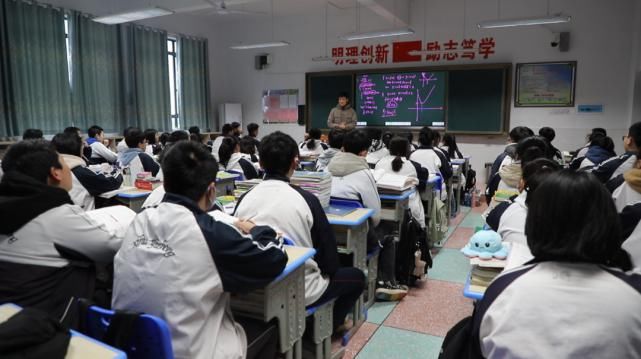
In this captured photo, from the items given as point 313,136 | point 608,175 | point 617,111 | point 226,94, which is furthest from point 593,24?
point 226,94

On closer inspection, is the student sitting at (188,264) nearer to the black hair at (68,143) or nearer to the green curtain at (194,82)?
the black hair at (68,143)

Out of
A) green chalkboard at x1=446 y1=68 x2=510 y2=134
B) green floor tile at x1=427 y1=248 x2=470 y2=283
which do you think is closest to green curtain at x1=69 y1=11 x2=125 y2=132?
green chalkboard at x1=446 y1=68 x2=510 y2=134

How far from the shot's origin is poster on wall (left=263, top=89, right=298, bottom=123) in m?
9.88

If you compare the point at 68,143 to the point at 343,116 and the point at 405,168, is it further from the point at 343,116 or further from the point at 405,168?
the point at 343,116

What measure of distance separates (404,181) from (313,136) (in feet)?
11.7

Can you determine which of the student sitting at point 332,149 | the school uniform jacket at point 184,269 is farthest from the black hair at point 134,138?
the school uniform jacket at point 184,269

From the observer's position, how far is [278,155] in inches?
85.7

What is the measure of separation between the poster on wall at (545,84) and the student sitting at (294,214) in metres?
6.64

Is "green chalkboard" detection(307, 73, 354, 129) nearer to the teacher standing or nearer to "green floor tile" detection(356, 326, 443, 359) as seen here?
the teacher standing

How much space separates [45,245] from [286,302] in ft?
3.05

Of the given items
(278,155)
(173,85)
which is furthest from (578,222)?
(173,85)

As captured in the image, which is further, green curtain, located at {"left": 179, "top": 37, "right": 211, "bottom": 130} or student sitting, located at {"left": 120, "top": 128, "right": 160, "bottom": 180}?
green curtain, located at {"left": 179, "top": 37, "right": 211, "bottom": 130}

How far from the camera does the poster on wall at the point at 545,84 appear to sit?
7.43m

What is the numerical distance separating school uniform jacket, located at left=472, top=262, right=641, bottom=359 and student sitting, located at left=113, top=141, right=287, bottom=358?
80 cm
